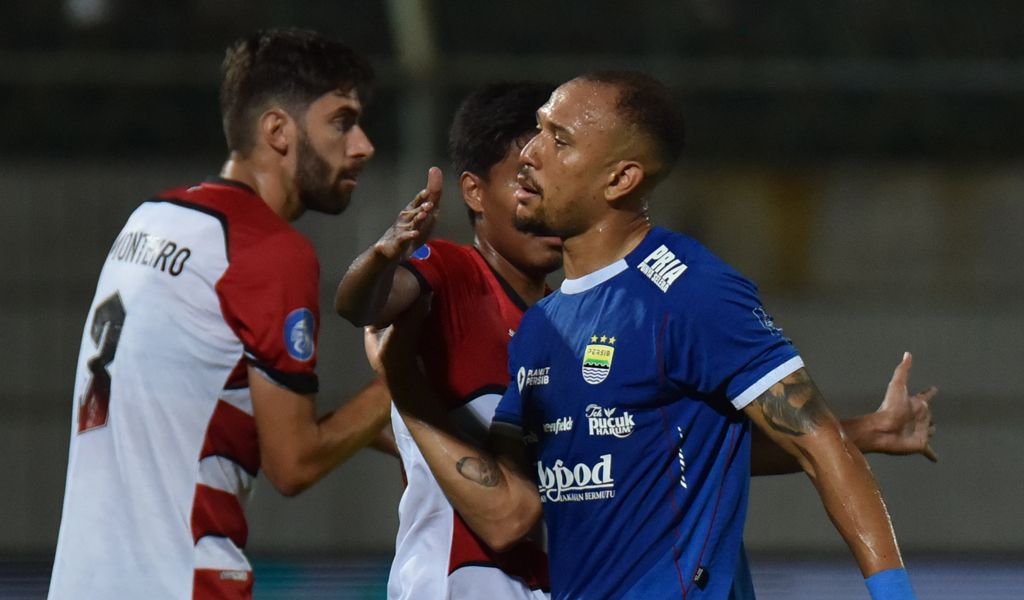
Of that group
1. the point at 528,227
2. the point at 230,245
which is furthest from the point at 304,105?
the point at 528,227

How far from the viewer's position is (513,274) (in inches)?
136

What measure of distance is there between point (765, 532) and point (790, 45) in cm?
321

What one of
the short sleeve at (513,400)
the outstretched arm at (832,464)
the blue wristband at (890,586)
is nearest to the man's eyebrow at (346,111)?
the short sleeve at (513,400)

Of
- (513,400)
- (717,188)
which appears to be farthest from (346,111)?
(717,188)

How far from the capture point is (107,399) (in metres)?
3.03

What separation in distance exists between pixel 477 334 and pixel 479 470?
1.26ft

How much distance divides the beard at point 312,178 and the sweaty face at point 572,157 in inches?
26.5

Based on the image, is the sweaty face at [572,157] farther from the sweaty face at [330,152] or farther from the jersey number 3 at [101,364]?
the jersey number 3 at [101,364]

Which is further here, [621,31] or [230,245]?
[621,31]

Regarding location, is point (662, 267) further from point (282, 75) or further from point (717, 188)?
point (717, 188)

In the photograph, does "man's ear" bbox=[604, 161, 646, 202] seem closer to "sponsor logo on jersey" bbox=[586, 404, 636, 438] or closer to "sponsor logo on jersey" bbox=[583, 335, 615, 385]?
"sponsor logo on jersey" bbox=[583, 335, 615, 385]

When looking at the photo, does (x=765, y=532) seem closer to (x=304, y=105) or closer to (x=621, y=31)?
(x=621, y=31)

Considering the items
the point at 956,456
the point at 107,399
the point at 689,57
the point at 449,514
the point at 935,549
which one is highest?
the point at 689,57

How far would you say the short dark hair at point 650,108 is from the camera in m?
2.90
